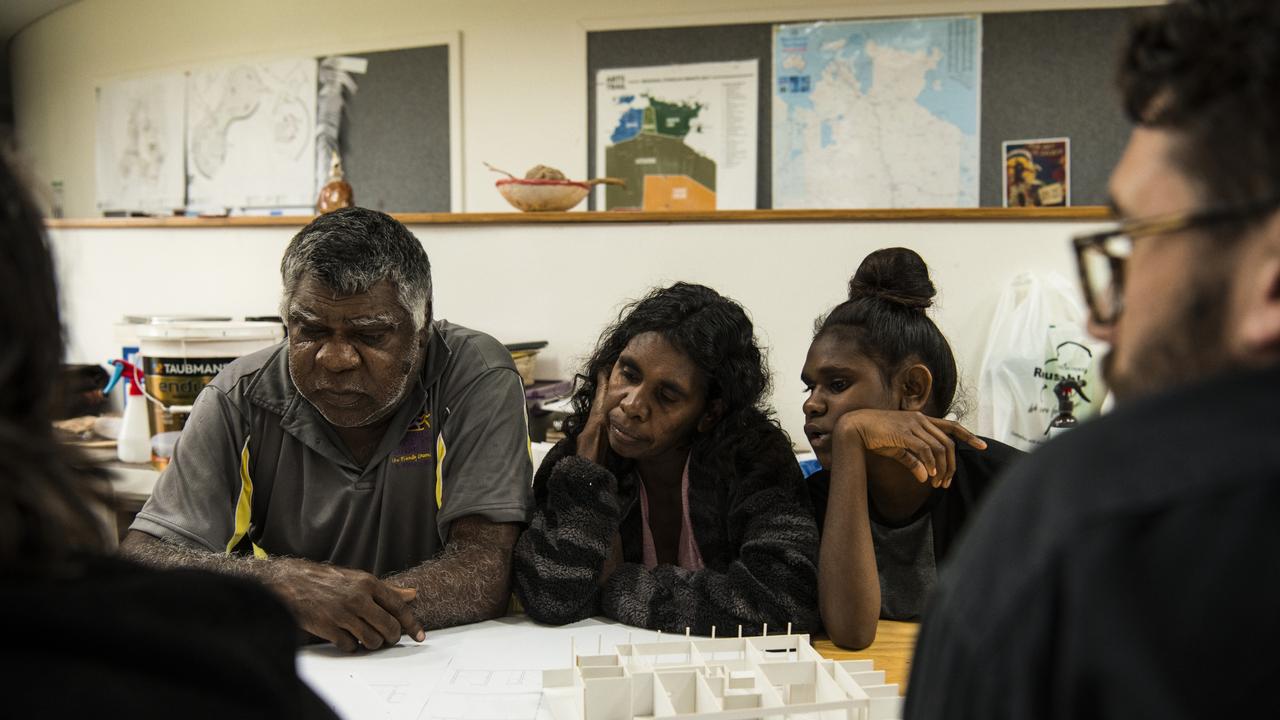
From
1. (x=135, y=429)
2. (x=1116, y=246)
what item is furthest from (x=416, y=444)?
(x=1116, y=246)

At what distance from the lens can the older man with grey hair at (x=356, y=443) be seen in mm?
1713

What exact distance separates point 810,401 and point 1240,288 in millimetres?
1403

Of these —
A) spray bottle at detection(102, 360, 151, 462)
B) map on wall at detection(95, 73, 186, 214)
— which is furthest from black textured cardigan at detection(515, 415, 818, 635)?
map on wall at detection(95, 73, 186, 214)

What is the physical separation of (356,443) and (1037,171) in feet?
11.3

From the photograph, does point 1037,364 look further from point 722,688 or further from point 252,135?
point 252,135

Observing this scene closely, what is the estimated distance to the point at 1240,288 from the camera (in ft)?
1.59

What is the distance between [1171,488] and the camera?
390mm

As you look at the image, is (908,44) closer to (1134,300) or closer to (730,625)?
(730,625)

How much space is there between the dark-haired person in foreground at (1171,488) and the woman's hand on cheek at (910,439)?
105cm

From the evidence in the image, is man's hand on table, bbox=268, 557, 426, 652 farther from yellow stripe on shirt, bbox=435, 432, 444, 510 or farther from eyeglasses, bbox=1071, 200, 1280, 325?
eyeglasses, bbox=1071, 200, 1280, 325

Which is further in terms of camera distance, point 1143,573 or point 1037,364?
point 1037,364

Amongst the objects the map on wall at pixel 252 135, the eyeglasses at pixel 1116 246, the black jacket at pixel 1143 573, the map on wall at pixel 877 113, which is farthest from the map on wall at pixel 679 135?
the black jacket at pixel 1143 573

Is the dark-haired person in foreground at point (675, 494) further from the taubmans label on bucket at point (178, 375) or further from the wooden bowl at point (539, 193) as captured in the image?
the taubmans label on bucket at point (178, 375)

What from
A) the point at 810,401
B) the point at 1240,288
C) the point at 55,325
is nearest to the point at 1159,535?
the point at 1240,288
